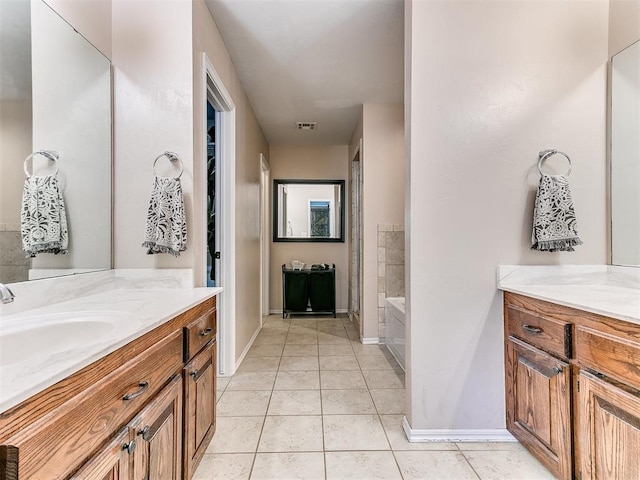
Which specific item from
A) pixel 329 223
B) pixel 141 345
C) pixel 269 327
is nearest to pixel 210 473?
pixel 141 345

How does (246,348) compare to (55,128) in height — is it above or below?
below

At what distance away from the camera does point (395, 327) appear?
3.10m

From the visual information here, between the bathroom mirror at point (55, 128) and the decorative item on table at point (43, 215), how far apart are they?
0.02m

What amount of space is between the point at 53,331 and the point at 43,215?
570mm

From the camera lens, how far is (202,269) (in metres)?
1.99

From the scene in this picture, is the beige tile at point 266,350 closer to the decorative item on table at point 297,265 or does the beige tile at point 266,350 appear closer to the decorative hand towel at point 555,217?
the decorative item on table at point 297,265

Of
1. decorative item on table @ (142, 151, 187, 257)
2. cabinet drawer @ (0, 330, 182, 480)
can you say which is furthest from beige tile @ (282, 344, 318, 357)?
cabinet drawer @ (0, 330, 182, 480)

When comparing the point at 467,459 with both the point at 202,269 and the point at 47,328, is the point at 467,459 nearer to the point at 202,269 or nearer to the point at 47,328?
the point at 202,269

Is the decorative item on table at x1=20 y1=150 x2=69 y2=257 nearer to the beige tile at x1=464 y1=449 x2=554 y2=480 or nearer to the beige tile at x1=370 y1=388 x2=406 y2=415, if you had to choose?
the beige tile at x1=370 y1=388 x2=406 y2=415

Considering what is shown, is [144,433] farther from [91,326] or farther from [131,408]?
[91,326]

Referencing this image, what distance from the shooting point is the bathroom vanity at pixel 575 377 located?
43.0 inches

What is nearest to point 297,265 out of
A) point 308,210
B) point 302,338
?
point 308,210

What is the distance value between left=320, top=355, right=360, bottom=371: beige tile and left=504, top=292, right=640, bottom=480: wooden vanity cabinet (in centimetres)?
136

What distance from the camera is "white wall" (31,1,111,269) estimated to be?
4.56ft
